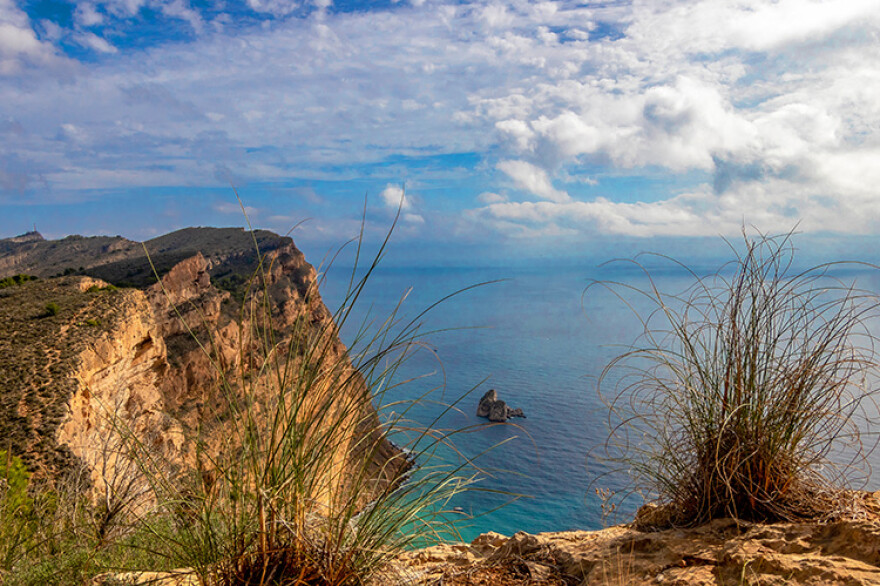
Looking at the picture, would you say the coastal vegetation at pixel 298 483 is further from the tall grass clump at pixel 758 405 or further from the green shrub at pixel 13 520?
the tall grass clump at pixel 758 405

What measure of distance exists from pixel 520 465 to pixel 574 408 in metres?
8.40

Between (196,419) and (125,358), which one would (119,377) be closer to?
(125,358)

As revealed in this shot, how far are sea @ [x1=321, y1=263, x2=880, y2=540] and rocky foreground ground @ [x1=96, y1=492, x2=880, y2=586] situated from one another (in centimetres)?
30

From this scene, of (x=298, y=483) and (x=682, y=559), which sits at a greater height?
(x=298, y=483)

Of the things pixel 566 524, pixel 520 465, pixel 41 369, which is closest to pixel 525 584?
pixel 41 369

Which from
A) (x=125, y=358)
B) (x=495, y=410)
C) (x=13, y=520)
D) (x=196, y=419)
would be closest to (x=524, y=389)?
(x=495, y=410)

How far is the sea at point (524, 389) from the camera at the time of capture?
2.87 meters

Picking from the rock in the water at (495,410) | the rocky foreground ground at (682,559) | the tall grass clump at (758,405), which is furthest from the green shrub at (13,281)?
the tall grass clump at (758,405)

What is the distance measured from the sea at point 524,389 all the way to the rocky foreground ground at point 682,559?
305 mm

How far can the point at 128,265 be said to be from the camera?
1332 inches

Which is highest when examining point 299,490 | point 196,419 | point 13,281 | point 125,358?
point 299,490

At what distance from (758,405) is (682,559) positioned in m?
0.97

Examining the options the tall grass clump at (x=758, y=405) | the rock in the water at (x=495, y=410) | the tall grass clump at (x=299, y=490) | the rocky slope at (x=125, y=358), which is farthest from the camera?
the rock in the water at (x=495, y=410)

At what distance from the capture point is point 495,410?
39281mm
